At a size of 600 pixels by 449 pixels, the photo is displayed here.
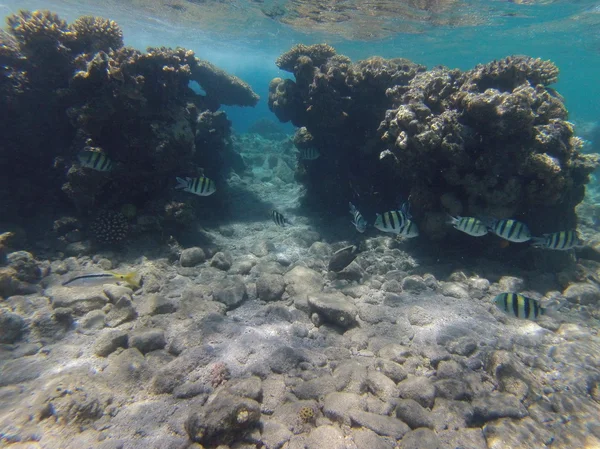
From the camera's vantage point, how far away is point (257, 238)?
9547 millimetres

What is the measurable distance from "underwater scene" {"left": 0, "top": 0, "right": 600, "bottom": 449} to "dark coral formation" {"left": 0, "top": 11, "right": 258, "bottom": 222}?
5 centimetres

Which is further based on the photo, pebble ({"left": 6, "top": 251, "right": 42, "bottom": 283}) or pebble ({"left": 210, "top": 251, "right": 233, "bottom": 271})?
pebble ({"left": 210, "top": 251, "right": 233, "bottom": 271})

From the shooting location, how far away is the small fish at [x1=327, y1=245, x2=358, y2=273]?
22.7ft

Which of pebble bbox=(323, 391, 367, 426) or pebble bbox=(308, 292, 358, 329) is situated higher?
pebble bbox=(308, 292, 358, 329)

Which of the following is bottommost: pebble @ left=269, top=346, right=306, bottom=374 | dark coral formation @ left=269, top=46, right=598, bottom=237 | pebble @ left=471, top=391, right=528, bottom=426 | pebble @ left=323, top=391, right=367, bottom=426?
pebble @ left=269, top=346, right=306, bottom=374

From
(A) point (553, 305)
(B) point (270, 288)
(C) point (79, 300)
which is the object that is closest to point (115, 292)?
(C) point (79, 300)

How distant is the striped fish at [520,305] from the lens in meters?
3.78

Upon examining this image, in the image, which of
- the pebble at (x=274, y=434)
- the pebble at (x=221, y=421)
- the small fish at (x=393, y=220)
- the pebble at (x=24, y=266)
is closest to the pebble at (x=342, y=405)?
the pebble at (x=274, y=434)

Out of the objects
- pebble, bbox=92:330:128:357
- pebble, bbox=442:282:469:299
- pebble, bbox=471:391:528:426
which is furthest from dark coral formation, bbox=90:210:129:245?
pebble, bbox=471:391:528:426

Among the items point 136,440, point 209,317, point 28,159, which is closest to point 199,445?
point 136,440

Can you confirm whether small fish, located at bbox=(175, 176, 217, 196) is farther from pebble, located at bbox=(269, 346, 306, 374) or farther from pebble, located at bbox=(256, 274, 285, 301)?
pebble, located at bbox=(269, 346, 306, 374)

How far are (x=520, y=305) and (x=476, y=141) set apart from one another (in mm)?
4322

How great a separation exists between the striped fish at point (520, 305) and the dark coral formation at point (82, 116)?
778 centimetres

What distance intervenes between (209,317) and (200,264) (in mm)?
2593
